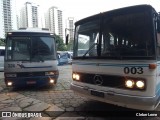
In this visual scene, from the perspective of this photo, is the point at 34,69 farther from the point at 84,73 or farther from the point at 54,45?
the point at 84,73

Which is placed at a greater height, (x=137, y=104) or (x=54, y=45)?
(x=54, y=45)

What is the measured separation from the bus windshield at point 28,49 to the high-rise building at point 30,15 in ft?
105

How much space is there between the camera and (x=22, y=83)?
8531mm

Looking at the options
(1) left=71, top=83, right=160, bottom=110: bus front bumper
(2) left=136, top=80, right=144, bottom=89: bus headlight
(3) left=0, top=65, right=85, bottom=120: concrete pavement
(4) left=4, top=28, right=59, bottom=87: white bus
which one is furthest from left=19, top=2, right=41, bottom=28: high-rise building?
(2) left=136, top=80, right=144, bottom=89: bus headlight

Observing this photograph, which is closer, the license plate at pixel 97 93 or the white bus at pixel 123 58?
the white bus at pixel 123 58

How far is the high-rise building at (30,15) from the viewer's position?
132 feet

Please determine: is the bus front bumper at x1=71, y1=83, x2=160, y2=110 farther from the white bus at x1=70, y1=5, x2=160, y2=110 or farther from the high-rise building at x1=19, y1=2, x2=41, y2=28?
the high-rise building at x1=19, y1=2, x2=41, y2=28

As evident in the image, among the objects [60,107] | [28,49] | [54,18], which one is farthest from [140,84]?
[54,18]

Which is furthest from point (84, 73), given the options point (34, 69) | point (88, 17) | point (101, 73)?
point (34, 69)

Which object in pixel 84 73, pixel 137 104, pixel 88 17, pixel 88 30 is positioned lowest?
pixel 137 104

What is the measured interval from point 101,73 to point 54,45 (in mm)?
4523

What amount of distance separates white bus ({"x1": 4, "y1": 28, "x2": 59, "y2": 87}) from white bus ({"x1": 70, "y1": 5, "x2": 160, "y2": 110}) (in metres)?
3.47

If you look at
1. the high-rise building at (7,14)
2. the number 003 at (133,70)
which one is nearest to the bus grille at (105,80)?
the number 003 at (133,70)

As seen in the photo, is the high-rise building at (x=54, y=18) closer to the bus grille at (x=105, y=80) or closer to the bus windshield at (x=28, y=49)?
the bus windshield at (x=28, y=49)
